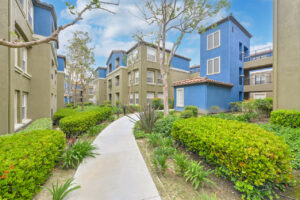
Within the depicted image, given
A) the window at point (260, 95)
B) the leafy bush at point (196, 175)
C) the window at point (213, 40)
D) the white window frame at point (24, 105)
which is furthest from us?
the window at point (260, 95)

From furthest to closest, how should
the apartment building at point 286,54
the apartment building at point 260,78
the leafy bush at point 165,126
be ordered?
1. the apartment building at point 260,78
2. the apartment building at point 286,54
3. the leafy bush at point 165,126

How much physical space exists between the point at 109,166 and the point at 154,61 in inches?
719

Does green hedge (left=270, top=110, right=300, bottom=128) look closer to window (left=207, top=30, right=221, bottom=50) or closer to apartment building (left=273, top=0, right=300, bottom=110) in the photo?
apartment building (left=273, top=0, right=300, bottom=110)

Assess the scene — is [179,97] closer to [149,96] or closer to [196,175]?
[149,96]

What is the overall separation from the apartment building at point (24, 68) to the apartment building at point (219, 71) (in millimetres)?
12823

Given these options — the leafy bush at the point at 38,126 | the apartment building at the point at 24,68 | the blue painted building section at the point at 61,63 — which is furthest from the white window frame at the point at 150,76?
the leafy bush at the point at 38,126

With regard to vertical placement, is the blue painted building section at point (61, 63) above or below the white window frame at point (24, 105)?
above

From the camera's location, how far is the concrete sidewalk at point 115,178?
238 cm

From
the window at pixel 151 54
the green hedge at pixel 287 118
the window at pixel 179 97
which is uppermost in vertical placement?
the window at pixel 151 54

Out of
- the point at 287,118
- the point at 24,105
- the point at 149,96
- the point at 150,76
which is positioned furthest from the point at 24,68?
the point at 287,118

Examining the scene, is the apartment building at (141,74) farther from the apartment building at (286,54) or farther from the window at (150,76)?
the apartment building at (286,54)

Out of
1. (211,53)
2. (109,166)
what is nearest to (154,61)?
(211,53)

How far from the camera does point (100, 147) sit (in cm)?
461

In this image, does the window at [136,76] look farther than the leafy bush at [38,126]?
Yes
